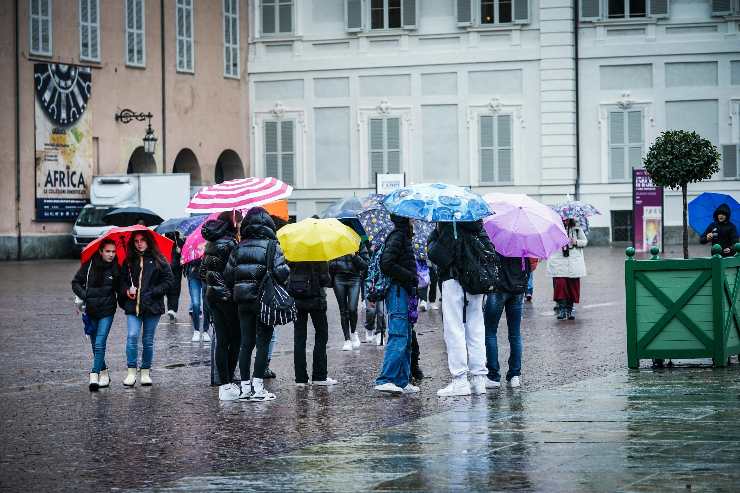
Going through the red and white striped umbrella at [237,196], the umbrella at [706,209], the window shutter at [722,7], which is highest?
the window shutter at [722,7]

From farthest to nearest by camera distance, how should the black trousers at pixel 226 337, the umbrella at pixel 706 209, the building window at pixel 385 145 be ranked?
the building window at pixel 385 145, the umbrella at pixel 706 209, the black trousers at pixel 226 337

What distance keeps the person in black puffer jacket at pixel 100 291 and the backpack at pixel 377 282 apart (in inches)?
92.8

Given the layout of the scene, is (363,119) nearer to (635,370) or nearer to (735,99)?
(735,99)

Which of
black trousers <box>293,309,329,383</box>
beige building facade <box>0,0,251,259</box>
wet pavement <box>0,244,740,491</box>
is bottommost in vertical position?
wet pavement <box>0,244,740,491</box>

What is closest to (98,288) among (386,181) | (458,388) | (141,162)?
(458,388)

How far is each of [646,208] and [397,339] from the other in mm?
30612

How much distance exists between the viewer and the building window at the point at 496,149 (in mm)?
Answer: 46031

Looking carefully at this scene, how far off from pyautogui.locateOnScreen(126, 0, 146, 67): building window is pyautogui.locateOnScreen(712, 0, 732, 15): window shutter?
1728 cm

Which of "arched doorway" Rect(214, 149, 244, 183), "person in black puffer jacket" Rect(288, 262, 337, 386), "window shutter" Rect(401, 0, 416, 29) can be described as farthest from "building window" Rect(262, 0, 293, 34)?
"person in black puffer jacket" Rect(288, 262, 337, 386)

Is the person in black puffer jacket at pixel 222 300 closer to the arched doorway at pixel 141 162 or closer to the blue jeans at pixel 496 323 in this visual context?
the blue jeans at pixel 496 323

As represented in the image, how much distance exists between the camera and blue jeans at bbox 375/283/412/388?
1226cm

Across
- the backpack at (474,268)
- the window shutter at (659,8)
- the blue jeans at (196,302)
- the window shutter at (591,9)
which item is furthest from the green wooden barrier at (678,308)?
the window shutter at (591,9)

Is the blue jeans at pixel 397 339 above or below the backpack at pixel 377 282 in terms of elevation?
below

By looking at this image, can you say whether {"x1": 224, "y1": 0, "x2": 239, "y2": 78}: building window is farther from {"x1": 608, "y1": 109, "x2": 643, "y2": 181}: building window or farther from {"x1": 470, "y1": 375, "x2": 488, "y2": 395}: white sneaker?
{"x1": 470, "y1": 375, "x2": 488, "y2": 395}: white sneaker
